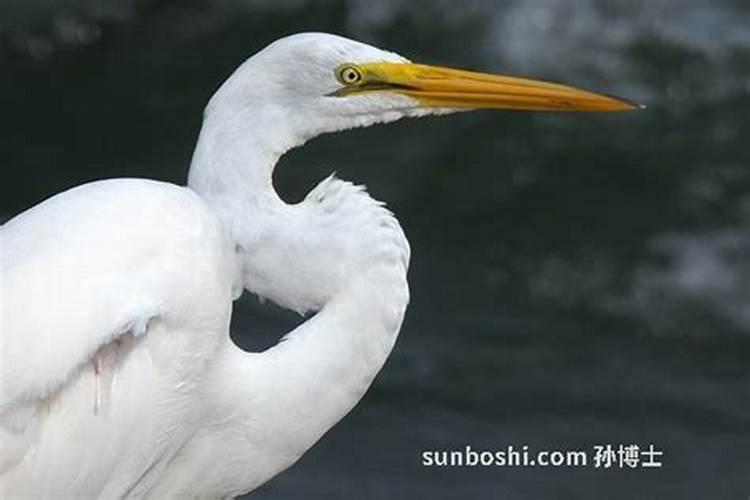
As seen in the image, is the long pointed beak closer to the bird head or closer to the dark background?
the bird head

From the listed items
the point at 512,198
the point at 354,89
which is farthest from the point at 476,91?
the point at 512,198

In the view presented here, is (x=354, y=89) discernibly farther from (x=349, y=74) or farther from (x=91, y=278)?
(x=91, y=278)

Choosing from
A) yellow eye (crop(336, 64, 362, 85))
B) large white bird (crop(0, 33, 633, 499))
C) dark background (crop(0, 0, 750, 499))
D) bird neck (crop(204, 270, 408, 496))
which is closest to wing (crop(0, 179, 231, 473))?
large white bird (crop(0, 33, 633, 499))

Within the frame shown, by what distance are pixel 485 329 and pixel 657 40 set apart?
1382 mm

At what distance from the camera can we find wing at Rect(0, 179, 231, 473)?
218cm

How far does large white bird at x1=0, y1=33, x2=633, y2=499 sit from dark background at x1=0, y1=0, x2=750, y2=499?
5.66 feet

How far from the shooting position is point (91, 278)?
2234 mm

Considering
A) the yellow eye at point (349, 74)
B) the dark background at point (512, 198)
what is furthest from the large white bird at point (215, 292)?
the dark background at point (512, 198)

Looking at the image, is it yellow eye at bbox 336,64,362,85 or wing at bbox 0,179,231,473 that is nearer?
wing at bbox 0,179,231,473

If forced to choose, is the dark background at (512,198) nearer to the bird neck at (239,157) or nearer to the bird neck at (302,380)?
the bird neck at (302,380)

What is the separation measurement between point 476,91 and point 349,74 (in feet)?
0.60

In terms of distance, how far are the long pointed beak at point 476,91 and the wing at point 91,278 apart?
1.00 feet

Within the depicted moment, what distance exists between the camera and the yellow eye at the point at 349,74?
2.35 metres

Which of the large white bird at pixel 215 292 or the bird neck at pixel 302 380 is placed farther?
the bird neck at pixel 302 380
